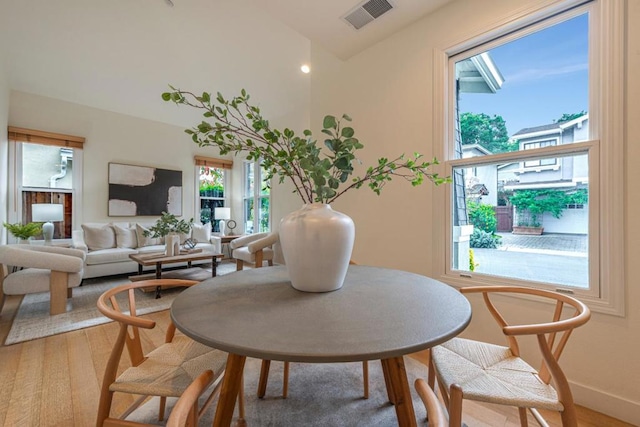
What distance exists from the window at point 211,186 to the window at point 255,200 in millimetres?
471

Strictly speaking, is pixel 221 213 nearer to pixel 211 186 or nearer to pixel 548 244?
pixel 211 186

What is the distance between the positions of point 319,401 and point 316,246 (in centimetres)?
106

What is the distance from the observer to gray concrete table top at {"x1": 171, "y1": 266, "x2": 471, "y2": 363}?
683 mm

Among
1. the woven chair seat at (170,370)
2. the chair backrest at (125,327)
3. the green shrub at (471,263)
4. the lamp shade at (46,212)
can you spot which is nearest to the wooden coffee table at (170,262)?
the lamp shade at (46,212)

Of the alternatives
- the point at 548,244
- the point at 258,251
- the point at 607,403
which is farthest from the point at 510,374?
the point at 258,251

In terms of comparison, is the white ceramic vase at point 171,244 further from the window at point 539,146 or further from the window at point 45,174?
the window at point 539,146

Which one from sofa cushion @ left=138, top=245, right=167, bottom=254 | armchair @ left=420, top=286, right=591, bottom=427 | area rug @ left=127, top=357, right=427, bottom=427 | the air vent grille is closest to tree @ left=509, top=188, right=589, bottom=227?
armchair @ left=420, top=286, right=591, bottom=427

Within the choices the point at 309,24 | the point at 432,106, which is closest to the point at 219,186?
the point at 309,24

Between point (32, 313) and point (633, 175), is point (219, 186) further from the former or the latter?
point (633, 175)

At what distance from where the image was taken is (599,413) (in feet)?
4.90

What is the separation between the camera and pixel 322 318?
854mm

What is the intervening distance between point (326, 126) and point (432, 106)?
145 centimetres

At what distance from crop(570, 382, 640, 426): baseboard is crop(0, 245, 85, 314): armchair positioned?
165 inches

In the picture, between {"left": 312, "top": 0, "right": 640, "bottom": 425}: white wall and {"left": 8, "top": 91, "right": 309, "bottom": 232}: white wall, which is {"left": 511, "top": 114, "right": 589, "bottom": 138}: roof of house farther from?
{"left": 8, "top": 91, "right": 309, "bottom": 232}: white wall
